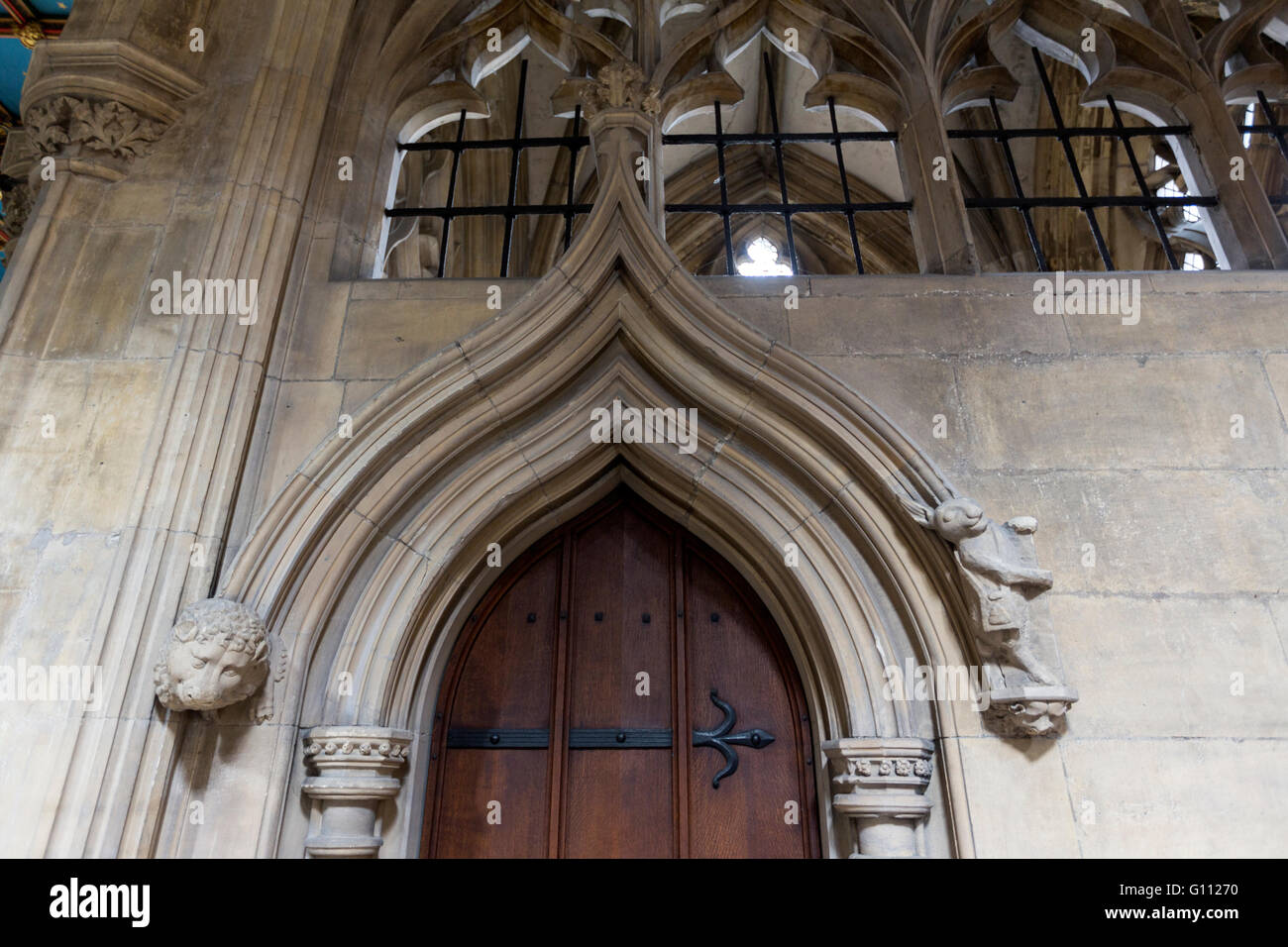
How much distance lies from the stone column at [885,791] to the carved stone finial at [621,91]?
2812 millimetres

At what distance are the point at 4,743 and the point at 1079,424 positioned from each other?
11.9ft

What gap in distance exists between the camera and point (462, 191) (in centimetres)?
609

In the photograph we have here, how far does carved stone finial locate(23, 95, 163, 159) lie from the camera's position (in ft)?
10.1

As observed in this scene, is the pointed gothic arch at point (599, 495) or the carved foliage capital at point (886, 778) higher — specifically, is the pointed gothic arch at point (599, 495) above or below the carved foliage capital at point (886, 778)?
above

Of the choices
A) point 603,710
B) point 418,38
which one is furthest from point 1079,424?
point 418,38

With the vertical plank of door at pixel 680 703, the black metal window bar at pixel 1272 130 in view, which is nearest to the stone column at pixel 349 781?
the vertical plank of door at pixel 680 703

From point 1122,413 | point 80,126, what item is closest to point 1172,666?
point 1122,413

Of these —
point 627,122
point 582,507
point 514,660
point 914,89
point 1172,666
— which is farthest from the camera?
→ point 914,89

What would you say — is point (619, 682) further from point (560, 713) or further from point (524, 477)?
point (524, 477)

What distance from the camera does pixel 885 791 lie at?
92.3 inches

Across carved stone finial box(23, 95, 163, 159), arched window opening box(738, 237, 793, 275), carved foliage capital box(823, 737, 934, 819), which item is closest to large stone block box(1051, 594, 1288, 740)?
carved foliage capital box(823, 737, 934, 819)

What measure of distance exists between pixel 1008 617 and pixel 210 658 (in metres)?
2.36

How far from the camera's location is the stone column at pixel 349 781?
235 cm

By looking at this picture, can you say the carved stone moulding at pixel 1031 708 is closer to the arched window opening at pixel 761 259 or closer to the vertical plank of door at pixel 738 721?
the vertical plank of door at pixel 738 721
